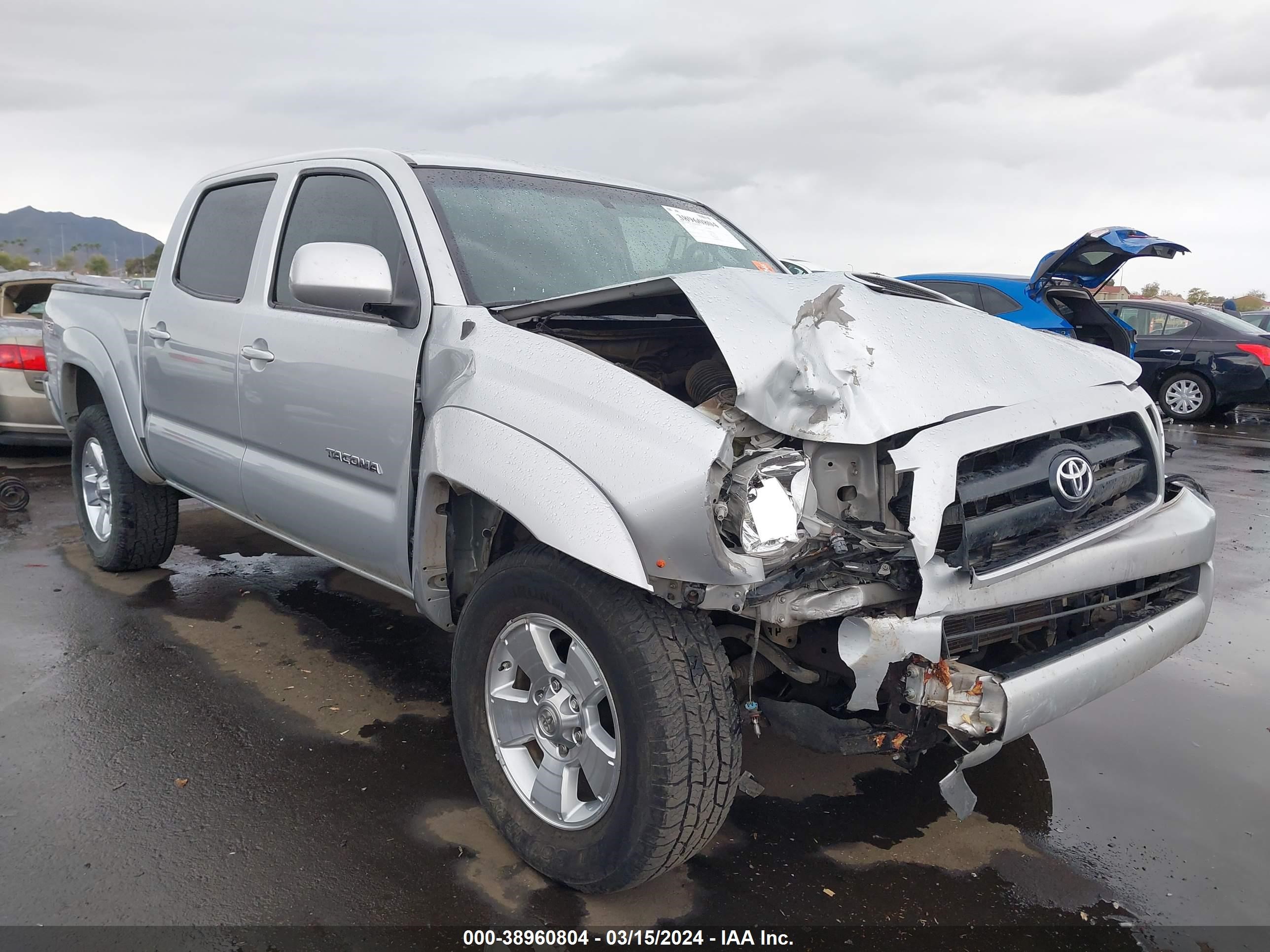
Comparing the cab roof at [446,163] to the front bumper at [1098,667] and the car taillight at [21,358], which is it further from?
the car taillight at [21,358]

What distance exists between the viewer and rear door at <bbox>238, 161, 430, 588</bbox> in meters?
2.89

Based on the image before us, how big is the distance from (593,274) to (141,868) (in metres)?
2.23

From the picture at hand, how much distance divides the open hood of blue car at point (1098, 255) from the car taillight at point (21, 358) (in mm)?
7287

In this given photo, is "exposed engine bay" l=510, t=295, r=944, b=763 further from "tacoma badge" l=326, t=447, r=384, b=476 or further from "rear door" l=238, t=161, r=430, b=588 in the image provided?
"tacoma badge" l=326, t=447, r=384, b=476

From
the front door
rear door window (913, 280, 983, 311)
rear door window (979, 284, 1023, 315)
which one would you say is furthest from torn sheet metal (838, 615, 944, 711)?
rear door window (979, 284, 1023, 315)

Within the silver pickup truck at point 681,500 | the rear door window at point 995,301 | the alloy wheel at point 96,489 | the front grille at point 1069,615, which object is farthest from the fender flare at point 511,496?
the rear door window at point 995,301

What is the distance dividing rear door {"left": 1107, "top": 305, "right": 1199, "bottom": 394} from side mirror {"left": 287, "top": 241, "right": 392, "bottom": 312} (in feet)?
38.5

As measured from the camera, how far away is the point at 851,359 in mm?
2281

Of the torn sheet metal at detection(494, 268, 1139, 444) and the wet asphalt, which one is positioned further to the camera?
the wet asphalt

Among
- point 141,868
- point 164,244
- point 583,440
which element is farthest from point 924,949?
point 164,244

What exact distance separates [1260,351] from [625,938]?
12.6 metres

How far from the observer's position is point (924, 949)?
228 centimetres

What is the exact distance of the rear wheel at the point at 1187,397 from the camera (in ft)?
40.0

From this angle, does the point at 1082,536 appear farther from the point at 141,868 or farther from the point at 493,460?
the point at 141,868
